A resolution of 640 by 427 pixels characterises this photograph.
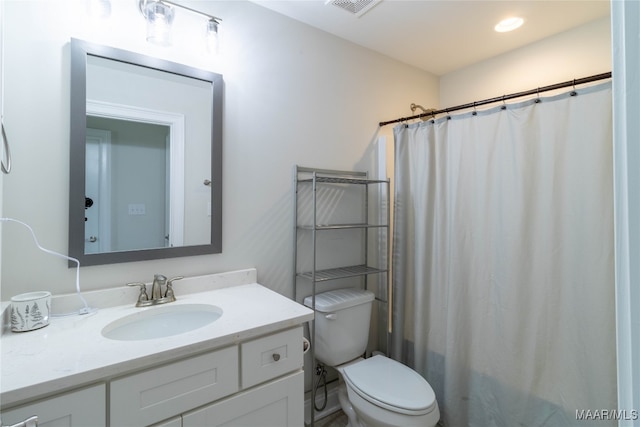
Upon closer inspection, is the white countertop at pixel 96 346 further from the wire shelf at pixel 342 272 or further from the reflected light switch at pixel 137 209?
the wire shelf at pixel 342 272

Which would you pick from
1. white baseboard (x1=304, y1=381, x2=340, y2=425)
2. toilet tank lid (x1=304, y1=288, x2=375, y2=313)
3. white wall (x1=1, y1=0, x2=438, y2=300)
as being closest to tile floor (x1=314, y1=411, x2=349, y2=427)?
white baseboard (x1=304, y1=381, x2=340, y2=425)

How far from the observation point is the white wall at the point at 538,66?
175cm

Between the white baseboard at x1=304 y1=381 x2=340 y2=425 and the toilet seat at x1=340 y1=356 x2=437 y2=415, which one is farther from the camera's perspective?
the white baseboard at x1=304 y1=381 x2=340 y2=425

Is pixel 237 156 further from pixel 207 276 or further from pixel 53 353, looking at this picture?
pixel 53 353

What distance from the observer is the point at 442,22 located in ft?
5.82

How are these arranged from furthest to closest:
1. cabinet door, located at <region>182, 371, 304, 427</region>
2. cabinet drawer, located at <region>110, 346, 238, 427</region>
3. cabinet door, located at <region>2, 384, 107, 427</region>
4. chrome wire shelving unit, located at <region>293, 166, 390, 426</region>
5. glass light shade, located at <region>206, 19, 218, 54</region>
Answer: chrome wire shelving unit, located at <region>293, 166, 390, 426</region>
glass light shade, located at <region>206, 19, 218, 54</region>
cabinet door, located at <region>182, 371, 304, 427</region>
cabinet drawer, located at <region>110, 346, 238, 427</region>
cabinet door, located at <region>2, 384, 107, 427</region>

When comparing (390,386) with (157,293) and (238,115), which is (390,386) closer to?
(157,293)

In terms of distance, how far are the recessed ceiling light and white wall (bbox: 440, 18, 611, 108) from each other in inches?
12.5

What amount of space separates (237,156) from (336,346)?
3.90 ft

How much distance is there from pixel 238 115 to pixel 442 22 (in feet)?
4.46

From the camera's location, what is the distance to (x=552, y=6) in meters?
1.63

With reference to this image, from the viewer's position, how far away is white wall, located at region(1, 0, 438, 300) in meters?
1.07

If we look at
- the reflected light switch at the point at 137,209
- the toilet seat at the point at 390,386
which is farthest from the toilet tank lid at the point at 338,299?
the reflected light switch at the point at 137,209

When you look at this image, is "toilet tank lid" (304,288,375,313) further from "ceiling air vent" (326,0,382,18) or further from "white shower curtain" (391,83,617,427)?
"ceiling air vent" (326,0,382,18)
